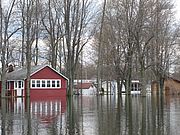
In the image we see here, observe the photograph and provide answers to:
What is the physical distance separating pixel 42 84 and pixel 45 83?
1.42 feet

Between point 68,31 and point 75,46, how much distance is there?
10.4ft

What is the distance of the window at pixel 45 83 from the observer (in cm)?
5284

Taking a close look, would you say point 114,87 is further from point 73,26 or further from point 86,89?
point 73,26

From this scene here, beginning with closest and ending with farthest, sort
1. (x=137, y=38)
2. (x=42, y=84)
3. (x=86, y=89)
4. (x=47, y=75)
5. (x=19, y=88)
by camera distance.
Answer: (x=137, y=38), (x=19, y=88), (x=42, y=84), (x=47, y=75), (x=86, y=89)

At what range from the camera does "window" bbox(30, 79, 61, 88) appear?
173ft

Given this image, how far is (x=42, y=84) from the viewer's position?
53.1 m

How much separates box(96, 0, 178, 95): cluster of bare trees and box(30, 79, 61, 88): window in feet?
34.4

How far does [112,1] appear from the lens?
55719 mm

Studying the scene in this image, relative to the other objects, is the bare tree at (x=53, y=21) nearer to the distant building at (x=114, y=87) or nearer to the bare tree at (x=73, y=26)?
the bare tree at (x=73, y=26)

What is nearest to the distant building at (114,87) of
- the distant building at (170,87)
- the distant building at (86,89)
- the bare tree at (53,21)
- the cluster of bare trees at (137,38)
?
the distant building at (86,89)

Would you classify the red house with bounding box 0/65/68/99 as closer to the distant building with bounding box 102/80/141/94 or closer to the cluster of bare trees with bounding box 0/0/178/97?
the cluster of bare trees with bounding box 0/0/178/97

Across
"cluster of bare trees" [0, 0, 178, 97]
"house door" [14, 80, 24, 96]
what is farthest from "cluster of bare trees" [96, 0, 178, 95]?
"house door" [14, 80, 24, 96]

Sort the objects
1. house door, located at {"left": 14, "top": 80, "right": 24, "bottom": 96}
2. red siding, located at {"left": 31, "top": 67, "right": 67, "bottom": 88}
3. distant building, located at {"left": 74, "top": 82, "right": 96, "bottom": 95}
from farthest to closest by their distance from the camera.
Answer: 1. distant building, located at {"left": 74, "top": 82, "right": 96, "bottom": 95}
2. red siding, located at {"left": 31, "top": 67, "right": 67, "bottom": 88}
3. house door, located at {"left": 14, "top": 80, "right": 24, "bottom": 96}

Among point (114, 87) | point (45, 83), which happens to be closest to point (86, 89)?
point (114, 87)
